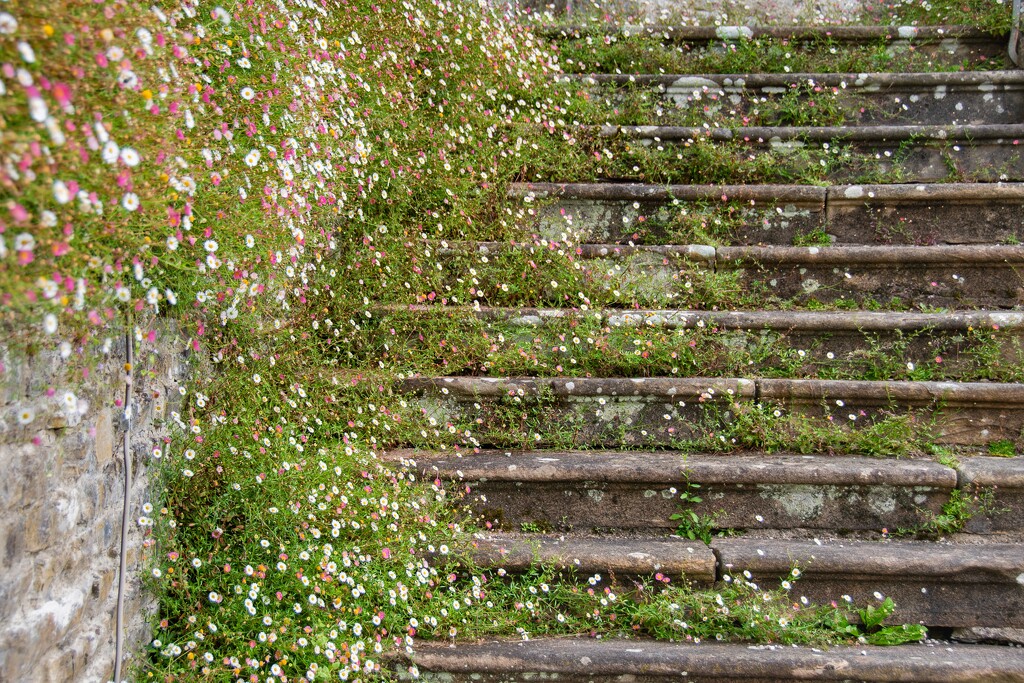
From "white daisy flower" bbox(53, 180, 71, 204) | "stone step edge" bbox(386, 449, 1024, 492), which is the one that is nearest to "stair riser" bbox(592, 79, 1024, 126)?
"stone step edge" bbox(386, 449, 1024, 492)

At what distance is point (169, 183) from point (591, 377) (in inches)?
73.5

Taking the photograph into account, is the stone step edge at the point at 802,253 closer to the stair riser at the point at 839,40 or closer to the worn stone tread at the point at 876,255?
the worn stone tread at the point at 876,255

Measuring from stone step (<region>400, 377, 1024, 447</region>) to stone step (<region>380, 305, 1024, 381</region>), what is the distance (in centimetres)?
15

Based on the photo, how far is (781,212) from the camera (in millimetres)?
3785

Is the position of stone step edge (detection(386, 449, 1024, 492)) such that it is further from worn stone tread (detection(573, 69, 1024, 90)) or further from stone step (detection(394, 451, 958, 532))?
worn stone tread (detection(573, 69, 1024, 90))

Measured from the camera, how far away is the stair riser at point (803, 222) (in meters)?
3.66

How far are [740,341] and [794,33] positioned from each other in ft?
9.21

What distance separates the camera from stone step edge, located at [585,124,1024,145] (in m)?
3.99

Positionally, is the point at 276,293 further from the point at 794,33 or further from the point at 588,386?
the point at 794,33

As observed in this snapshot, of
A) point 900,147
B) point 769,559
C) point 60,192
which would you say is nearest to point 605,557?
point 769,559

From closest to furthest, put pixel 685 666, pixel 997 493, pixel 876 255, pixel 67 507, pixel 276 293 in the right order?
pixel 67 507
pixel 685 666
pixel 997 493
pixel 276 293
pixel 876 255

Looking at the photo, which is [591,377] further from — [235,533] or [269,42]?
[269,42]

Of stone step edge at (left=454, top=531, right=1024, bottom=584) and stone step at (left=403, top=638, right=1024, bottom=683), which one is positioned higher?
stone step edge at (left=454, top=531, right=1024, bottom=584)

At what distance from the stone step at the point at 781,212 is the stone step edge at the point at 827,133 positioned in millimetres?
484
